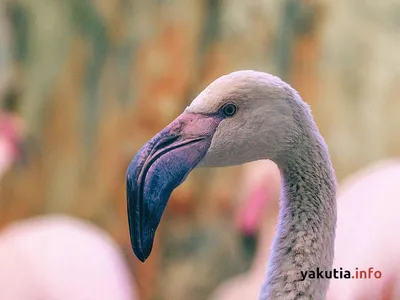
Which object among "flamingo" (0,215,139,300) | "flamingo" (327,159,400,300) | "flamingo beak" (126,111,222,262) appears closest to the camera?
Answer: "flamingo beak" (126,111,222,262)

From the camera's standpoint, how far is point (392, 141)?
4.50ft

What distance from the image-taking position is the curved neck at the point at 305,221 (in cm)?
83

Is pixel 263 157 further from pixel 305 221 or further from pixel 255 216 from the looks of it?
pixel 255 216

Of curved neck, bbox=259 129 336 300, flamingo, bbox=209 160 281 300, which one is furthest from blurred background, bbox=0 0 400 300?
curved neck, bbox=259 129 336 300

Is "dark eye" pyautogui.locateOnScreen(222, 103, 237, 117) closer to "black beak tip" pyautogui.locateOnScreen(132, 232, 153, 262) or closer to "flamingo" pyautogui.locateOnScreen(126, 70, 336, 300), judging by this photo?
"flamingo" pyautogui.locateOnScreen(126, 70, 336, 300)

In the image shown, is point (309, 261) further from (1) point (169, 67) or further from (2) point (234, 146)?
(1) point (169, 67)

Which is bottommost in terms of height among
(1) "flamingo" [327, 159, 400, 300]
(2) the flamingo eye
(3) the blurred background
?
(2) the flamingo eye

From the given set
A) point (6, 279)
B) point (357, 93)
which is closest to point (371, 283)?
point (357, 93)

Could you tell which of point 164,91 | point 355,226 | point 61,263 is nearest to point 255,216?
point 355,226

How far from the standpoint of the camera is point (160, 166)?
0.80 meters

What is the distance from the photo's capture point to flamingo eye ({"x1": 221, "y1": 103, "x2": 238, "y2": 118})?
0.82 metres

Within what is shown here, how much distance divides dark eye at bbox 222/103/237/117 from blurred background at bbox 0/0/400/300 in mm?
549

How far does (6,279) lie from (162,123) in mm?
566

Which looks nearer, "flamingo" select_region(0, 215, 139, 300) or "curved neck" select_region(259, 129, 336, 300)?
"curved neck" select_region(259, 129, 336, 300)
